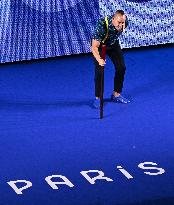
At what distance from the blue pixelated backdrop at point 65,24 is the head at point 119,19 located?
3.78 m

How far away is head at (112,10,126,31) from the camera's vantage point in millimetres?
6316

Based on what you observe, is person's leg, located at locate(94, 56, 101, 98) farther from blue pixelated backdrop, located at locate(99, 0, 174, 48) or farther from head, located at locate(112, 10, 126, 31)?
blue pixelated backdrop, located at locate(99, 0, 174, 48)

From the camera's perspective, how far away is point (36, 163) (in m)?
5.62

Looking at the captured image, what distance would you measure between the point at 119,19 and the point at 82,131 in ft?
5.31

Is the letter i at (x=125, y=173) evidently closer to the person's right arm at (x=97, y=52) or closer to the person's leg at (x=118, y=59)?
the person's right arm at (x=97, y=52)

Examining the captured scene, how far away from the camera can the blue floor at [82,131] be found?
4.86m

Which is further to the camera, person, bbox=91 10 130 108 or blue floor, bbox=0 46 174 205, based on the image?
person, bbox=91 10 130 108

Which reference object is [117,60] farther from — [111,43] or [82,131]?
[82,131]

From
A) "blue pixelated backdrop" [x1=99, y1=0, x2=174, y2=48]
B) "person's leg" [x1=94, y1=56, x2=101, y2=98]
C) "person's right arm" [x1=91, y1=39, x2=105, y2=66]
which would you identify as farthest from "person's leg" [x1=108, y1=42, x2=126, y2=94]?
"blue pixelated backdrop" [x1=99, y1=0, x2=174, y2=48]

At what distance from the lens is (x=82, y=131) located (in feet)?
21.5

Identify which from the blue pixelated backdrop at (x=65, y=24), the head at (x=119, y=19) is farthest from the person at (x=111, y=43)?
the blue pixelated backdrop at (x=65, y=24)

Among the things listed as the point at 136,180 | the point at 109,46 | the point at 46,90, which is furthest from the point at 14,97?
the point at 136,180

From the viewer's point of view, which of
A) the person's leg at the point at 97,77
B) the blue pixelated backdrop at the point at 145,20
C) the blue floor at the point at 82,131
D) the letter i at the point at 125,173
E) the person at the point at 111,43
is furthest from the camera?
the blue pixelated backdrop at the point at 145,20

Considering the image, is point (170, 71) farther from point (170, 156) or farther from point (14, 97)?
point (170, 156)
